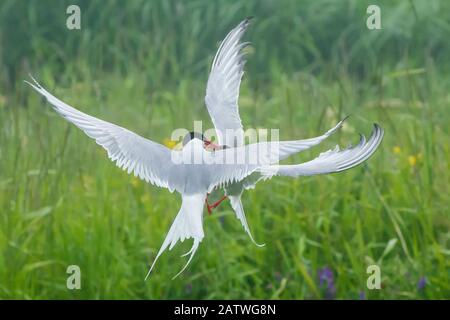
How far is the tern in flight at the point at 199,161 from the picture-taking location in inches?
74.6

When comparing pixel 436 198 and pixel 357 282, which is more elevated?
pixel 436 198

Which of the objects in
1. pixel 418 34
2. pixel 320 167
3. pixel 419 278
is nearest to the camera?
pixel 320 167

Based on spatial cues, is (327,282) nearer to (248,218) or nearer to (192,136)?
(248,218)

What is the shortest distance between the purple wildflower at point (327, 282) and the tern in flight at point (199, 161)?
1108mm

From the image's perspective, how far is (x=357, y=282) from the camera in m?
3.17

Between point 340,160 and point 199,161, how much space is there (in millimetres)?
271

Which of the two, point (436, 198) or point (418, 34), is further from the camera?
point (418, 34)

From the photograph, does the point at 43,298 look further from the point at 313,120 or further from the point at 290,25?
the point at 290,25

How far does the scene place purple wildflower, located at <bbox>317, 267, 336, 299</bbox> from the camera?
314 cm

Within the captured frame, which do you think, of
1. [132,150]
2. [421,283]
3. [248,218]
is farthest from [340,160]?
[248,218]

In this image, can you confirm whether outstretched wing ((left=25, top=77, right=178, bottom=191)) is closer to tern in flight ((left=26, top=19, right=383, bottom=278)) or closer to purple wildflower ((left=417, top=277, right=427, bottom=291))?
tern in flight ((left=26, top=19, right=383, bottom=278))
